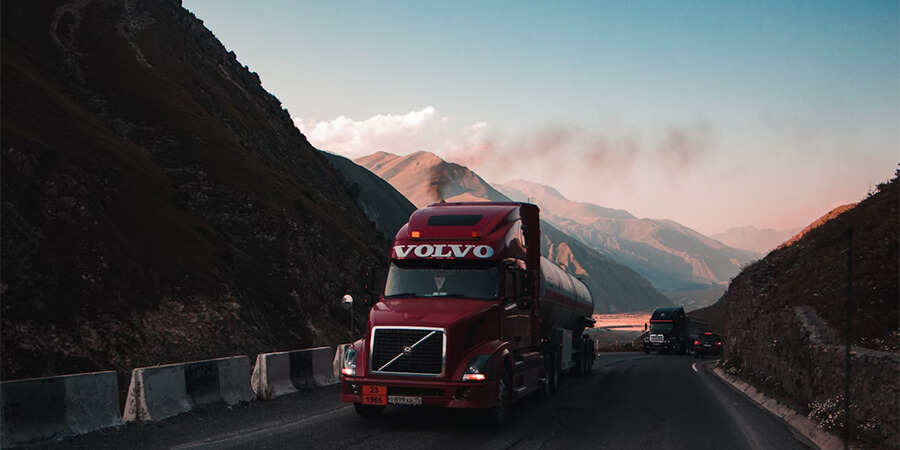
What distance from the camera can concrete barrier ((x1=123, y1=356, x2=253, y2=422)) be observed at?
43.5 feet

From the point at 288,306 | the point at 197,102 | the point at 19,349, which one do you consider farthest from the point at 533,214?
the point at 197,102

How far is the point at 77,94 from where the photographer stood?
48188 millimetres

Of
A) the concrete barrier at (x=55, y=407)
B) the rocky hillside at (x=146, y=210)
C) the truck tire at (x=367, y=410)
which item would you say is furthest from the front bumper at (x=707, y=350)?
the concrete barrier at (x=55, y=407)

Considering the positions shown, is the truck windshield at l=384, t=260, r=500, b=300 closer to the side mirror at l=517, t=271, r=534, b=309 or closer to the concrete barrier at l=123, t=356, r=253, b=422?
the side mirror at l=517, t=271, r=534, b=309

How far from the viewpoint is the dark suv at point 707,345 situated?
177 ft

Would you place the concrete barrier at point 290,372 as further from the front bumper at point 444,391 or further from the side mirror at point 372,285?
the front bumper at point 444,391

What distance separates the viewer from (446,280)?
14.5 meters

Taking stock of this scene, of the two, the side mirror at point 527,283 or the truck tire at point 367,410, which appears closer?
the truck tire at point 367,410

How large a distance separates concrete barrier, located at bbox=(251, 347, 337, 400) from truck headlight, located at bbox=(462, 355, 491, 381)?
5.96 metres

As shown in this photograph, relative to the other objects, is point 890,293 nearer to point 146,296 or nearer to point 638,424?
point 638,424

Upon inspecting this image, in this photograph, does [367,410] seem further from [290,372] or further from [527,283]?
[290,372]

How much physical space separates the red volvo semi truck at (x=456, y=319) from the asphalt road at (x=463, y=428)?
1.96 ft

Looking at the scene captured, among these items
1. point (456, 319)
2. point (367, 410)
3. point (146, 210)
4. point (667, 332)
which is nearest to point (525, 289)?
point (456, 319)

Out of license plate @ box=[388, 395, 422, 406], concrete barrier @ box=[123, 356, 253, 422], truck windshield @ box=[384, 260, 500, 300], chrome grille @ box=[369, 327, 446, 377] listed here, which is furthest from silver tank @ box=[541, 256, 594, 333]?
concrete barrier @ box=[123, 356, 253, 422]
